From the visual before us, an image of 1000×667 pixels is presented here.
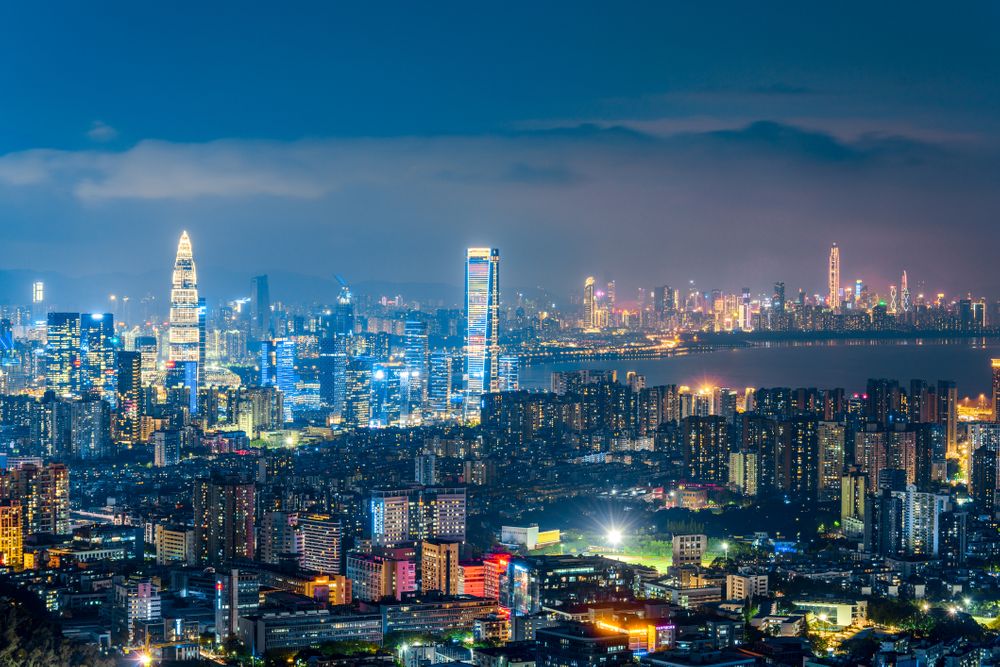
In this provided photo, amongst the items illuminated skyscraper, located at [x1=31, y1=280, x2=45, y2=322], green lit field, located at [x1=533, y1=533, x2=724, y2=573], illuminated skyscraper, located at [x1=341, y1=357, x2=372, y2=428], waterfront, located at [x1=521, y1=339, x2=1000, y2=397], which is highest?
illuminated skyscraper, located at [x1=31, y1=280, x2=45, y2=322]

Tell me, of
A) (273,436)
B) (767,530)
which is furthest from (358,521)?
(273,436)

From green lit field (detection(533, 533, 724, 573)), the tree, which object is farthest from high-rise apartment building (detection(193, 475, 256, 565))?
the tree

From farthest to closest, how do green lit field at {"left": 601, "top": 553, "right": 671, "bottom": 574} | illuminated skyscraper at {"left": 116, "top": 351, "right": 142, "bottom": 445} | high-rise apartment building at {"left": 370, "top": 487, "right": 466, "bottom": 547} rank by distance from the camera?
illuminated skyscraper at {"left": 116, "top": 351, "right": 142, "bottom": 445}
high-rise apartment building at {"left": 370, "top": 487, "right": 466, "bottom": 547}
green lit field at {"left": 601, "top": 553, "right": 671, "bottom": 574}

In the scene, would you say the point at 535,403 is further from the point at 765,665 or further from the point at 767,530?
the point at 765,665

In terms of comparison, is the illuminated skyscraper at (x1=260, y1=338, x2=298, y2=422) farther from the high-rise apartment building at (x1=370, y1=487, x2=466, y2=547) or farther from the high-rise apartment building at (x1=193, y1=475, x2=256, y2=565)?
the high-rise apartment building at (x1=193, y1=475, x2=256, y2=565)

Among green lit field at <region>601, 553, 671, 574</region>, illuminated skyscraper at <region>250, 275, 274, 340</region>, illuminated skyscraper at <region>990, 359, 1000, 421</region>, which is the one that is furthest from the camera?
illuminated skyscraper at <region>250, 275, 274, 340</region>

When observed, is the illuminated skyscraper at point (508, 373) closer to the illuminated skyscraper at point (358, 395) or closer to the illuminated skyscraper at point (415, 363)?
the illuminated skyscraper at point (415, 363)

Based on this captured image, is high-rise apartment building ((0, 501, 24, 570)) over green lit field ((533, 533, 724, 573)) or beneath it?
over
